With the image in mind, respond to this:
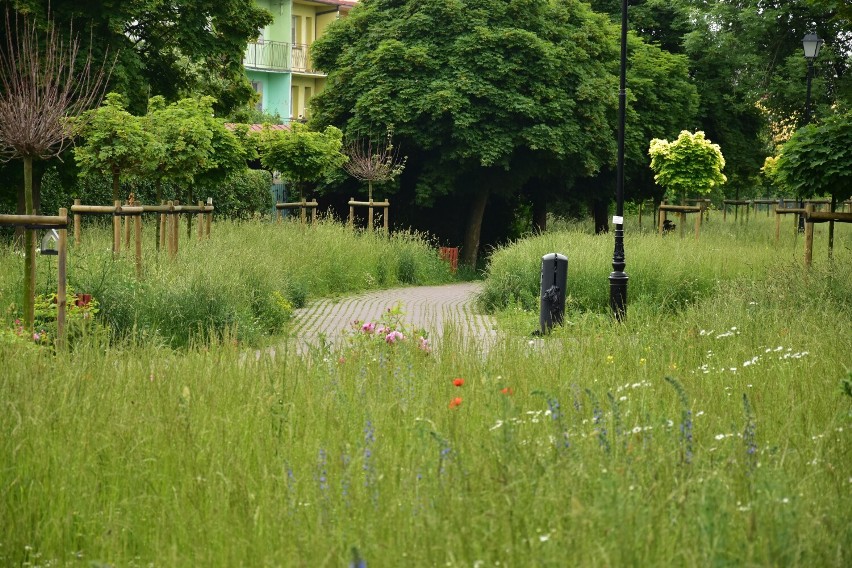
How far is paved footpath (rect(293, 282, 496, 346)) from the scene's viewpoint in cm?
1557

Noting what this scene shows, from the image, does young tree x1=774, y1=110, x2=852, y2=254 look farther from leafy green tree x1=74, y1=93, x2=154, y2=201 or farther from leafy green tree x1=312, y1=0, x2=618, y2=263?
leafy green tree x1=312, y1=0, x2=618, y2=263

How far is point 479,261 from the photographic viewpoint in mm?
38125

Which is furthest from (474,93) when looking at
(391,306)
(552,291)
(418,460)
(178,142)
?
(418,460)

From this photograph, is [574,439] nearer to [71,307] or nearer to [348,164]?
[71,307]

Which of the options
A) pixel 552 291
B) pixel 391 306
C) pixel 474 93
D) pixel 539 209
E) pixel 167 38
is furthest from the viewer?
pixel 539 209

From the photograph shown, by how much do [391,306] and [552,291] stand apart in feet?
17.0

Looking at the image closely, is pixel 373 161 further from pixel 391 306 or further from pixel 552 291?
pixel 552 291

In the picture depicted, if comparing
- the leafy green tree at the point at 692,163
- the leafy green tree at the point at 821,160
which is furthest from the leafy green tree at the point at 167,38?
the leafy green tree at the point at 821,160

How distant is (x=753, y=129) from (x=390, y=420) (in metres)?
41.3

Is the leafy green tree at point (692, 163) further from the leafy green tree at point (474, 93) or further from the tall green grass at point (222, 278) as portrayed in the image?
the tall green grass at point (222, 278)

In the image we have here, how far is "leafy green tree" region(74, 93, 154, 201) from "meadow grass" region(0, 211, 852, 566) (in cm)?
909

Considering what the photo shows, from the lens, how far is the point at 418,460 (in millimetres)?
4953

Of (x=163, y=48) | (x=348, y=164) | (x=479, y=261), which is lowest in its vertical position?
(x=479, y=261)

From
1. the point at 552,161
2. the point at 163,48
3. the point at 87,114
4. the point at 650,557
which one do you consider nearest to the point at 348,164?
the point at 552,161
